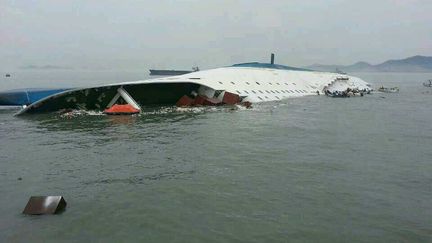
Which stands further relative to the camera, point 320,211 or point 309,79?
point 309,79

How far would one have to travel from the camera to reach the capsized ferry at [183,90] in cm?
4047

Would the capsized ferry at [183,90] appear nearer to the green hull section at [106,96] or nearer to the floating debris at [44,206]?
the green hull section at [106,96]

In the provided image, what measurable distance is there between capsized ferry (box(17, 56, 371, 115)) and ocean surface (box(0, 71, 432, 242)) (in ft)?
33.1

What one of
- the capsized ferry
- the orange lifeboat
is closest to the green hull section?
the capsized ferry

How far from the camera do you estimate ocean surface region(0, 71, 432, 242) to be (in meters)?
11.3

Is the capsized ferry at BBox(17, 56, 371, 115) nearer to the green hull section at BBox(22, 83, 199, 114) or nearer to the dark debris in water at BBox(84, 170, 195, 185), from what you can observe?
the green hull section at BBox(22, 83, 199, 114)

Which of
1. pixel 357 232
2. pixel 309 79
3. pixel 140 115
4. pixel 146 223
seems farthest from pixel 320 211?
pixel 309 79

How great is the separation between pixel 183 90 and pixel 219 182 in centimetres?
3298

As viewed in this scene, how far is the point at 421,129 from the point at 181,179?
21.6 metres

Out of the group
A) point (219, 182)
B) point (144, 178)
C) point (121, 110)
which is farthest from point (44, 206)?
point (121, 110)

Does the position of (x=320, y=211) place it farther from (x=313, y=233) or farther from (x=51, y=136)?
(x=51, y=136)

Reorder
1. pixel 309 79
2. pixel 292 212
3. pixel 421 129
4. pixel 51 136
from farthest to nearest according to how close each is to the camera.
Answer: pixel 309 79, pixel 421 129, pixel 51 136, pixel 292 212

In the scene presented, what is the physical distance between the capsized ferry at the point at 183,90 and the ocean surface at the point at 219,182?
33.1 ft

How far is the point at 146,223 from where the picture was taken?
11.7 meters
